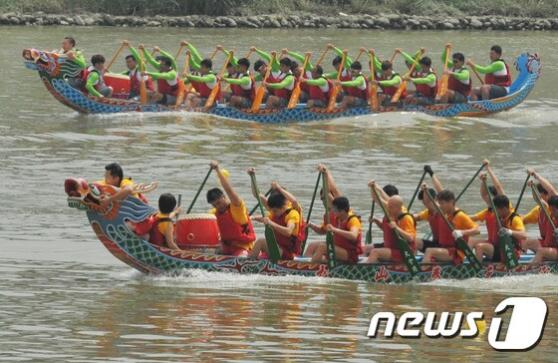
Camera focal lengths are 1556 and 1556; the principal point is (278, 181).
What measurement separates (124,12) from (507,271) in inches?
1344

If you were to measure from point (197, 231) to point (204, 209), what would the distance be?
4.29 m

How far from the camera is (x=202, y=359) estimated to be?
13.0 meters

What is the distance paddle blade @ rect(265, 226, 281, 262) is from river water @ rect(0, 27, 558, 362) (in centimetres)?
22

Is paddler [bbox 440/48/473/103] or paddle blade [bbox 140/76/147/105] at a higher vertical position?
paddler [bbox 440/48/473/103]

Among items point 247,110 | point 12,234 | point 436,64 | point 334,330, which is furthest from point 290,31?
Answer: point 334,330

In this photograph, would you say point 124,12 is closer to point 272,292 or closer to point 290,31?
point 290,31

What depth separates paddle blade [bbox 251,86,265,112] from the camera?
92.0 feet

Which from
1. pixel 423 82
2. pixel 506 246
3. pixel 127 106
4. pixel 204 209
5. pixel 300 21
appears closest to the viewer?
pixel 506 246

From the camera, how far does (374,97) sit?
28641 millimetres

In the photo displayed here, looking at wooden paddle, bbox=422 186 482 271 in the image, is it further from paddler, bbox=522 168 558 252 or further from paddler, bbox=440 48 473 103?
paddler, bbox=440 48 473 103

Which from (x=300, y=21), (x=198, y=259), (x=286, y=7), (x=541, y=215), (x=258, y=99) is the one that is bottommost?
(x=300, y=21)

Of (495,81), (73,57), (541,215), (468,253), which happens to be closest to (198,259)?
(468,253)

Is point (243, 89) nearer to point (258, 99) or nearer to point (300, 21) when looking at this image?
point (258, 99)

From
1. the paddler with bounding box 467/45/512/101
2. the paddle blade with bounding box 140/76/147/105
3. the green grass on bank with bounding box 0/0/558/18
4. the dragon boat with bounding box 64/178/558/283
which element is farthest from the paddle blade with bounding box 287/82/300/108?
the green grass on bank with bounding box 0/0/558/18
